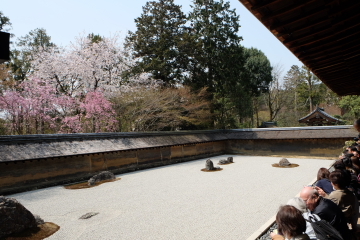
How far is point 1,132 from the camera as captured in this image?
1515 centimetres

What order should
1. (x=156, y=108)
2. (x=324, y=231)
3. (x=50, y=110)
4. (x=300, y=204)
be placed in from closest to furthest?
(x=324, y=231), (x=300, y=204), (x=50, y=110), (x=156, y=108)

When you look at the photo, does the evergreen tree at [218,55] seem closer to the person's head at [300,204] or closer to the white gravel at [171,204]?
the white gravel at [171,204]

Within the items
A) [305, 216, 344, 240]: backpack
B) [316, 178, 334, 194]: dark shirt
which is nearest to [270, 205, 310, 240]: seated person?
[305, 216, 344, 240]: backpack

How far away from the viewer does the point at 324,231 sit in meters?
2.29

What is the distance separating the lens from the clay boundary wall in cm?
824

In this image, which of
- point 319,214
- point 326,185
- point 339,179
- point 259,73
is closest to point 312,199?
point 319,214

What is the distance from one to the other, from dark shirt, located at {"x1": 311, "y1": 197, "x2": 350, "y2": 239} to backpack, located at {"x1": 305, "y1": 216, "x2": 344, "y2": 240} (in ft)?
1.02

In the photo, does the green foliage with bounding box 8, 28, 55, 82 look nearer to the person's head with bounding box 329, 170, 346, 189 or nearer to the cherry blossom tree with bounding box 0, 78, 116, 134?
the cherry blossom tree with bounding box 0, 78, 116, 134

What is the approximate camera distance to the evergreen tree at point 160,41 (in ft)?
64.2

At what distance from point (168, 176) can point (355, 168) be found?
6671 mm


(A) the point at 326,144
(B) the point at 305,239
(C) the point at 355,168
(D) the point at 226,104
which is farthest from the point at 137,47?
(B) the point at 305,239

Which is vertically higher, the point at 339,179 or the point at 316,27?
the point at 316,27

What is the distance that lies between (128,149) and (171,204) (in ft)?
18.1

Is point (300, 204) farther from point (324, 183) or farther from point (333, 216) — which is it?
point (324, 183)
